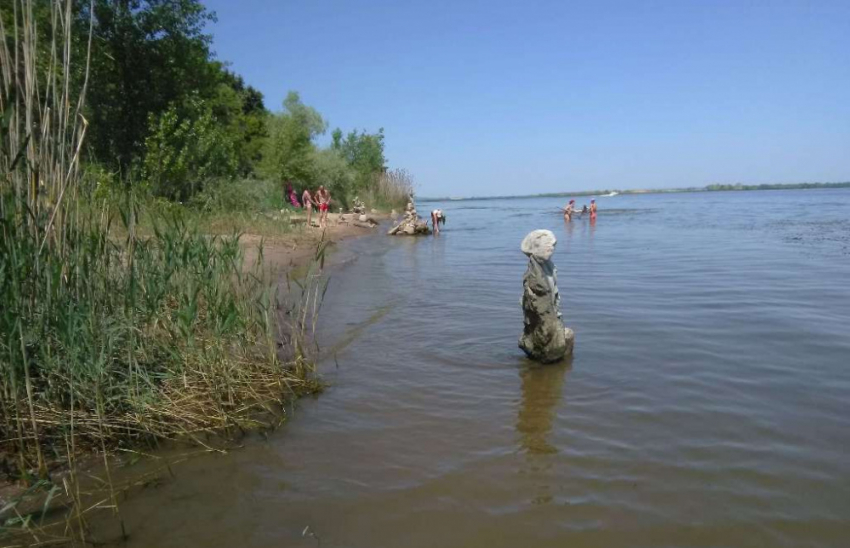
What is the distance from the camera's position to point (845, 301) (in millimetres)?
8070

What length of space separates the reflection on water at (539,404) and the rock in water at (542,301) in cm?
18

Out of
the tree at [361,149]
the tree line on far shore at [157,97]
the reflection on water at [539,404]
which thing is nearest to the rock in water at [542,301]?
the reflection on water at [539,404]

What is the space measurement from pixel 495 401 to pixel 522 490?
4.57ft

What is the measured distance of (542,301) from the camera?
5.33 metres

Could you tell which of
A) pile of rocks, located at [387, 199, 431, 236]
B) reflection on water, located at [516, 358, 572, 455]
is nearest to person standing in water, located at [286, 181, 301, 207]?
pile of rocks, located at [387, 199, 431, 236]

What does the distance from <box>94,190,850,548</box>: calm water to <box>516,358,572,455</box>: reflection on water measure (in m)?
0.02

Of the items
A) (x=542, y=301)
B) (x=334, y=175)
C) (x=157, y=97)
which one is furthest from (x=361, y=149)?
(x=542, y=301)

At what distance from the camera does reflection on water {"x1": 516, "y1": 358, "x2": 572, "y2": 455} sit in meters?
3.81

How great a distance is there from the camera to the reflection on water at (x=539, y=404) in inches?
150

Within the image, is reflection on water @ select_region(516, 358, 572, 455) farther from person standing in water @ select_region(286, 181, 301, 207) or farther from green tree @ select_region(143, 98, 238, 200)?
person standing in water @ select_region(286, 181, 301, 207)

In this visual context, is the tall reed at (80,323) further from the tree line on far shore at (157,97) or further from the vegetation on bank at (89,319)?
the tree line on far shore at (157,97)

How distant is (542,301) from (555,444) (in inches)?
71.3

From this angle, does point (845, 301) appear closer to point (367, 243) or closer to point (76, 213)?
point (76, 213)

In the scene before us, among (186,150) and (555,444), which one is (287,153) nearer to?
(186,150)
